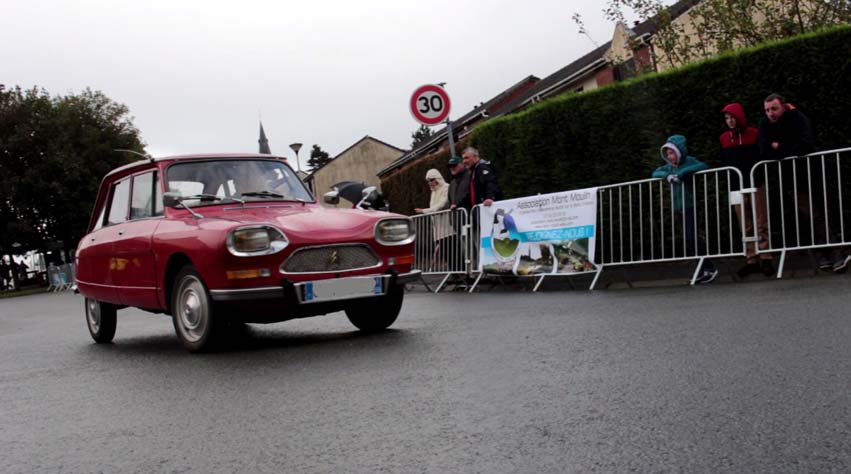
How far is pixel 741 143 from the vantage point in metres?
10.4

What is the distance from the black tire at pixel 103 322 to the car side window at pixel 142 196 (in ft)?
4.02

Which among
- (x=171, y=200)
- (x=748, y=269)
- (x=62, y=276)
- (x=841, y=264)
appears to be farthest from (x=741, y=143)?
(x=62, y=276)

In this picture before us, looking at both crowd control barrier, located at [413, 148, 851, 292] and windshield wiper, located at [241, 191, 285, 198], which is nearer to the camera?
windshield wiper, located at [241, 191, 285, 198]

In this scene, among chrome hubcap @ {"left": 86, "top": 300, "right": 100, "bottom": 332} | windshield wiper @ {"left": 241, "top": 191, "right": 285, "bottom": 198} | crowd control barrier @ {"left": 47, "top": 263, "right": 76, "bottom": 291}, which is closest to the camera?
windshield wiper @ {"left": 241, "top": 191, "right": 285, "bottom": 198}

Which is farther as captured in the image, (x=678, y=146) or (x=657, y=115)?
(x=657, y=115)

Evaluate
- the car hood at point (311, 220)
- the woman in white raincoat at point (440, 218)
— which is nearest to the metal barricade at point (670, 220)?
the woman in white raincoat at point (440, 218)

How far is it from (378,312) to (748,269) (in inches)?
179

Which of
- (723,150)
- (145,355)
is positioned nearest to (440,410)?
(145,355)

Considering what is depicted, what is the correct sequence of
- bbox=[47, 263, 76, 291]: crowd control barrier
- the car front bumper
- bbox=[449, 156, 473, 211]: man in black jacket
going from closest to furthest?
1. the car front bumper
2. bbox=[449, 156, 473, 211]: man in black jacket
3. bbox=[47, 263, 76, 291]: crowd control barrier

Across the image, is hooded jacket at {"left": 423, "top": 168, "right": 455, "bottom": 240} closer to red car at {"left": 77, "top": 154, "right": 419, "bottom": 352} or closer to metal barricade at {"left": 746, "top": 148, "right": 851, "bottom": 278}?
metal barricade at {"left": 746, "top": 148, "right": 851, "bottom": 278}

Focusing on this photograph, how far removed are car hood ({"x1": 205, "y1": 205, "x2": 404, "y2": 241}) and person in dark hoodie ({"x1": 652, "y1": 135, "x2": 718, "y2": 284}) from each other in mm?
4311

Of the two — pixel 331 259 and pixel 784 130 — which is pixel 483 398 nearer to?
pixel 331 259

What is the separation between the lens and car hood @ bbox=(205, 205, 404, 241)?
7324 mm

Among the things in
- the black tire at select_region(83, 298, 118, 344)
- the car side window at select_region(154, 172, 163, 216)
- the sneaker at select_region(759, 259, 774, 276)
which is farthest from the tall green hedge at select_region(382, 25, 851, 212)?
the black tire at select_region(83, 298, 118, 344)
